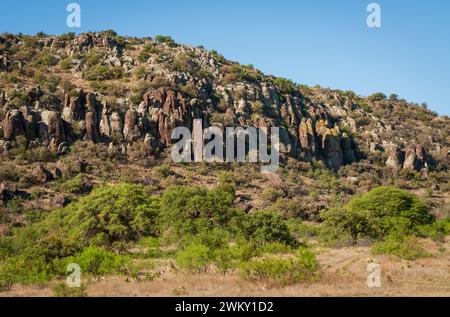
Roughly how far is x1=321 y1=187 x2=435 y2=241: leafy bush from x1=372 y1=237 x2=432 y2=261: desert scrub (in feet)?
19.8

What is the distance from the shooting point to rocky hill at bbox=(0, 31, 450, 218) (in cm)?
5481

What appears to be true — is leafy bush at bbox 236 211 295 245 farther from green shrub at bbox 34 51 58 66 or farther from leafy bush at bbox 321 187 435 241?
green shrub at bbox 34 51 58 66

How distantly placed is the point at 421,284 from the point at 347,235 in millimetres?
16508

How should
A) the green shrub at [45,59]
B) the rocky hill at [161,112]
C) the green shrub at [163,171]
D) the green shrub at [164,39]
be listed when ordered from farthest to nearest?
the green shrub at [164,39] < the green shrub at [45,59] < the rocky hill at [161,112] < the green shrub at [163,171]

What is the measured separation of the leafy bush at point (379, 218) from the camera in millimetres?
33244

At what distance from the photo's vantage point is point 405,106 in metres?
105

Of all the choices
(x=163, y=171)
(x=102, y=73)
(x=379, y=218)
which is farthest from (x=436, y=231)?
(x=102, y=73)

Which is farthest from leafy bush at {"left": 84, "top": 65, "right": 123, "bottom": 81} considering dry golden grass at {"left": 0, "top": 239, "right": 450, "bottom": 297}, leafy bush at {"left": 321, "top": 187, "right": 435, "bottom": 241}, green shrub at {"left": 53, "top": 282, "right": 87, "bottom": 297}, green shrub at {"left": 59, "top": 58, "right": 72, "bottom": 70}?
green shrub at {"left": 53, "top": 282, "right": 87, "bottom": 297}

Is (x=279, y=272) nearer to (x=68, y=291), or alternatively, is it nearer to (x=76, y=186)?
(x=68, y=291)
